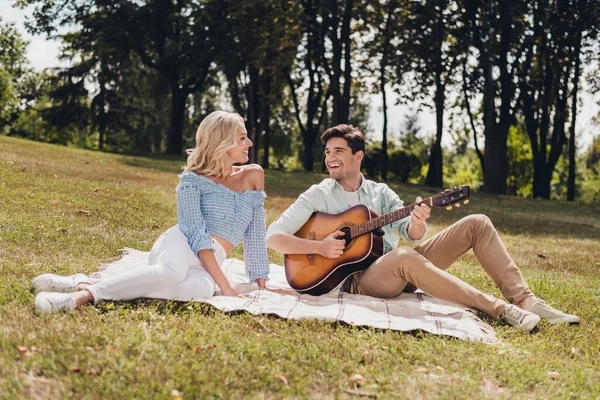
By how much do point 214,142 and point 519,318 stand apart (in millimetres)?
2776

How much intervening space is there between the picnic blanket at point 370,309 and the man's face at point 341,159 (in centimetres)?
104

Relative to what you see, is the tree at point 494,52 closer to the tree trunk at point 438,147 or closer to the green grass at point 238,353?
the tree trunk at point 438,147

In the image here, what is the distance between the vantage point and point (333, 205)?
5.56 metres

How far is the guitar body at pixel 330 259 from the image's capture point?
5.31 meters

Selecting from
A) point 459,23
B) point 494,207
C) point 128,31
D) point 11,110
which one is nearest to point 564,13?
point 459,23

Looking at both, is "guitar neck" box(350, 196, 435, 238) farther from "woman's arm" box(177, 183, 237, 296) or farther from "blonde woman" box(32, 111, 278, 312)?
"woman's arm" box(177, 183, 237, 296)

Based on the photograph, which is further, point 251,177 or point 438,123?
point 438,123

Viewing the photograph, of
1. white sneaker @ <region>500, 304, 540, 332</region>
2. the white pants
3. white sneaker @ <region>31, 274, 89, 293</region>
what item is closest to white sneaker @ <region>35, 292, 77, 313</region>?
the white pants

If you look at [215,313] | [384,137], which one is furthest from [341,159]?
[384,137]

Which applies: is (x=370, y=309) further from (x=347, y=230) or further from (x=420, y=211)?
(x=420, y=211)

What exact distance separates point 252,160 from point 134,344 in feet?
73.3

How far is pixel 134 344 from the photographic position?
363 cm

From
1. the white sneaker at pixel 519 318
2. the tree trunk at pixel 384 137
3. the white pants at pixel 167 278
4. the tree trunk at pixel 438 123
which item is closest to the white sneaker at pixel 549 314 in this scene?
the white sneaker at pixel 519 318

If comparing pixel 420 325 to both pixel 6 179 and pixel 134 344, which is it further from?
pixel 6 179
